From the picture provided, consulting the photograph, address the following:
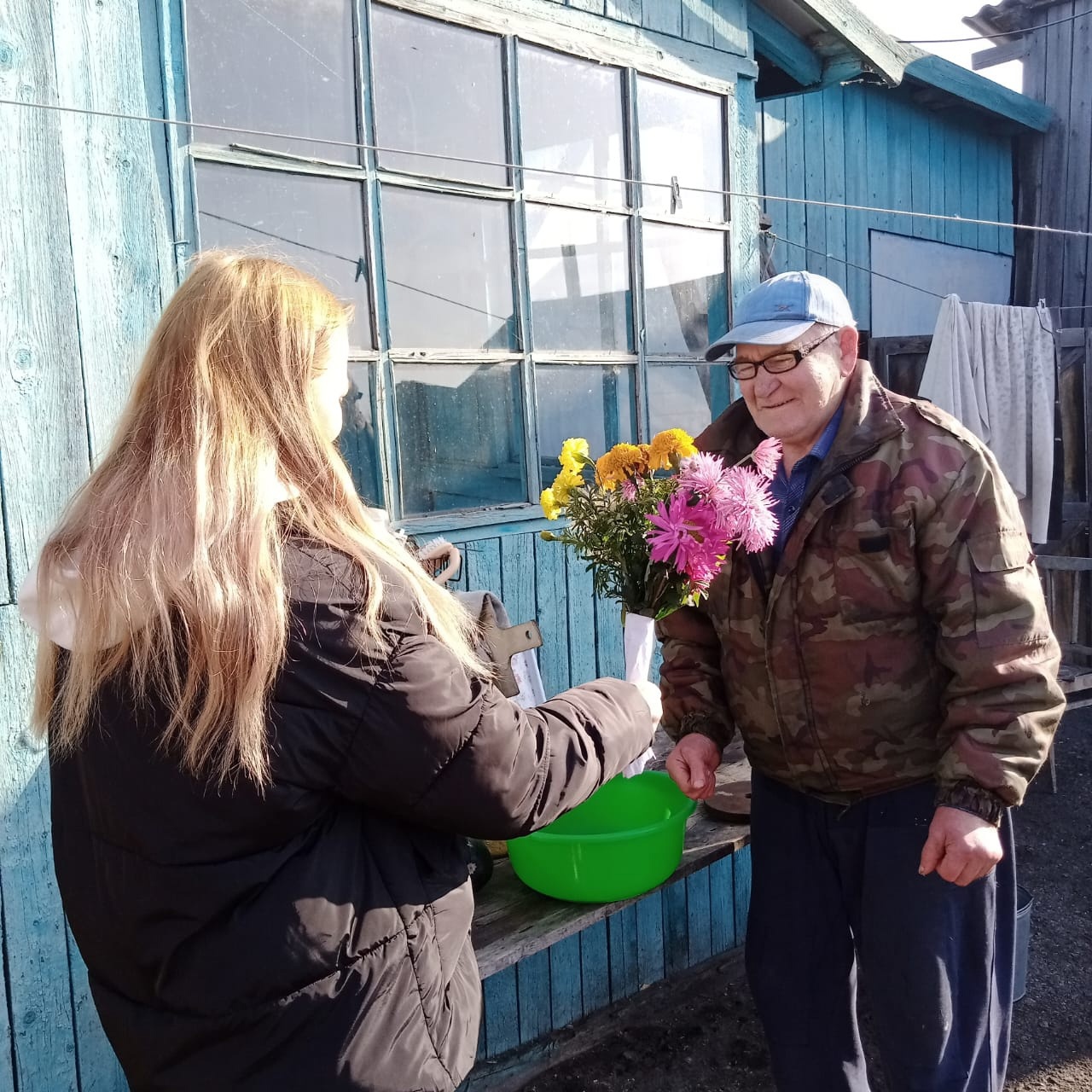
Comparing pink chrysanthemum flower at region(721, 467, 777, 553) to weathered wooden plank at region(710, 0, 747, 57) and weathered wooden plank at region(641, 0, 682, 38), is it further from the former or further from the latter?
weathered wooden plank at region(710, 0, 747, 57)

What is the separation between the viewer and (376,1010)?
121cm

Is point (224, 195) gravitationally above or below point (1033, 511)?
above

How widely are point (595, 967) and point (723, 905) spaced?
0.60 meters

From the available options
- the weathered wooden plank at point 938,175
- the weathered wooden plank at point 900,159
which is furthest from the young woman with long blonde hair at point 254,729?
the weathered wooden plank at point 938,175

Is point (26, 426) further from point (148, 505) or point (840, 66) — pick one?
point (840, 66)

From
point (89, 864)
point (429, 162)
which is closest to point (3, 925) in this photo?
point (89, 864)

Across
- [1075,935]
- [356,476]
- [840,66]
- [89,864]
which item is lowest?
[1075,935]

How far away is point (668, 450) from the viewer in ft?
5.87

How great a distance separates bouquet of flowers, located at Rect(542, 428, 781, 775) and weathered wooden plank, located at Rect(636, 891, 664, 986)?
176 centimetres

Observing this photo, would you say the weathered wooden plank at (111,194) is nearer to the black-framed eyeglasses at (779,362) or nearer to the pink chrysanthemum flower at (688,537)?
the pink chrysanthemum flower at (688,537)

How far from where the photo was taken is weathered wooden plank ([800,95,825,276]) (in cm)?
460

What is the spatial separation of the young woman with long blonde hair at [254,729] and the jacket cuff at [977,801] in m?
0.96

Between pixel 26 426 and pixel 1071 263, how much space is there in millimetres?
5971

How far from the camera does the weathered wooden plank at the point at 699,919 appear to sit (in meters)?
3.38
